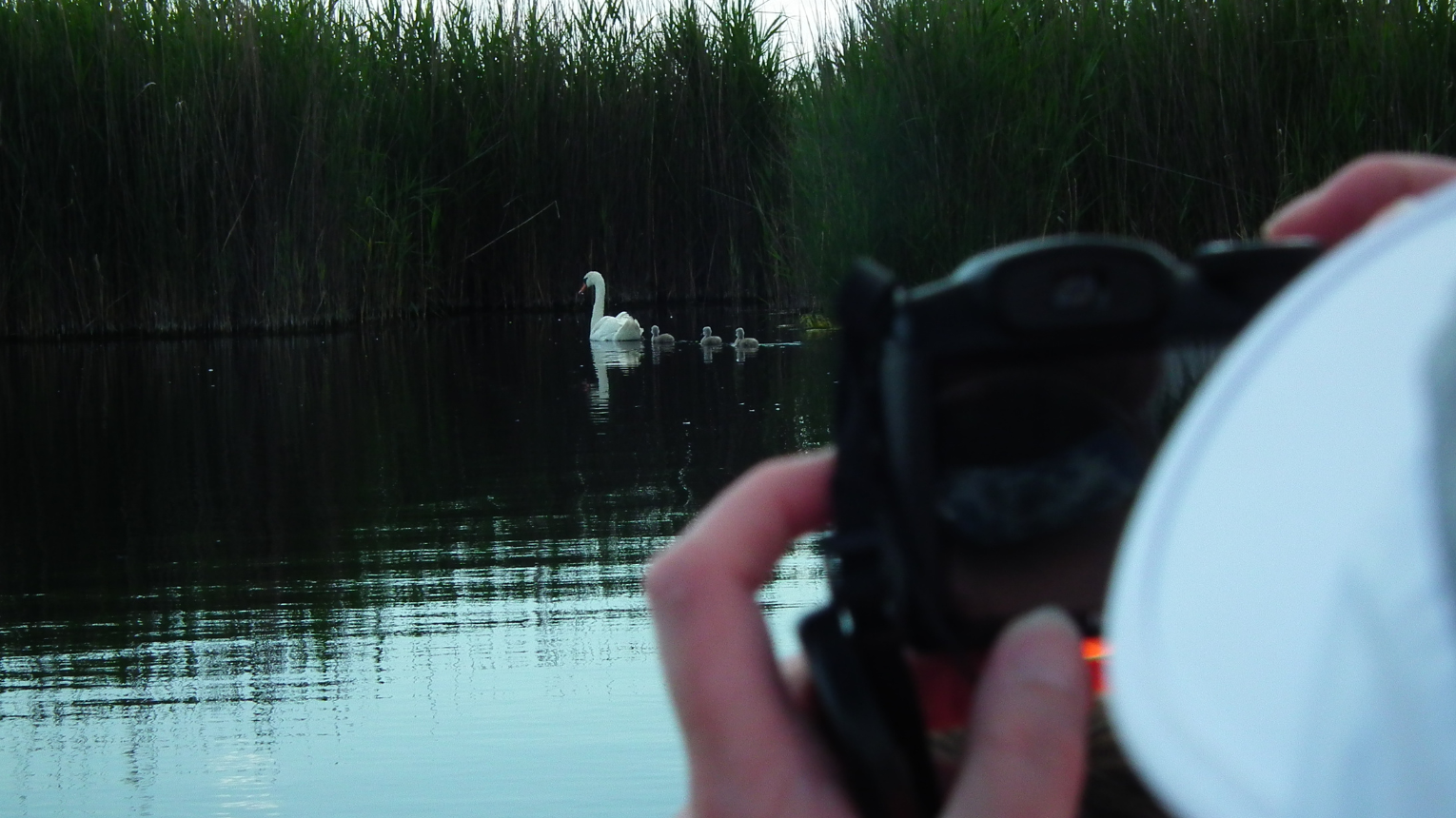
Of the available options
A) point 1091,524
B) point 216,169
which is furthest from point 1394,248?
point 216,169

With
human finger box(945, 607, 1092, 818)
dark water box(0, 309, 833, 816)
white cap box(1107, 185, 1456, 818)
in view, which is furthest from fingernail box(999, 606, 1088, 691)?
dark water box(0, 309, 833, 816)

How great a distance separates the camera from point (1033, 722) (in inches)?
18.1

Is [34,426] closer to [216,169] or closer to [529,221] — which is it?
[216,169]

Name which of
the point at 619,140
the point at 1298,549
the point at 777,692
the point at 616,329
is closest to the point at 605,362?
the point at 616,329

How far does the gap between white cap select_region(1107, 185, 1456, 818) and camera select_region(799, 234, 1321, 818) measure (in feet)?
0.45

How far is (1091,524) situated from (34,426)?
5.60 meters

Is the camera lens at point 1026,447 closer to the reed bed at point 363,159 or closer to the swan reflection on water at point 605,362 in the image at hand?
the swan reflection on water at point 605,362

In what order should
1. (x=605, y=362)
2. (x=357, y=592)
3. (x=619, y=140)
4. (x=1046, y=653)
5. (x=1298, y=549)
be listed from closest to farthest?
(x=1298, y=549) → (x=1046, y=653) → (x=357, y=592) → (x=605, y=362) → (x=619, y=140)

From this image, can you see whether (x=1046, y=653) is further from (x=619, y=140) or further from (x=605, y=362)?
(x=619, y=140)

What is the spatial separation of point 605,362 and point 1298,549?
23.1ft

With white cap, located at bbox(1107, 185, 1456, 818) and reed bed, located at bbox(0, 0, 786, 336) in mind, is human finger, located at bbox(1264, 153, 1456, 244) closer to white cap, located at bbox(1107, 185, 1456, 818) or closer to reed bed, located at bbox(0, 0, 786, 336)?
white cap, located at bbox(1107, 185, 1456, 818)

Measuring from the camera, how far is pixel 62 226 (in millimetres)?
9094

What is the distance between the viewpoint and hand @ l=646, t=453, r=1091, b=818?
461 mm

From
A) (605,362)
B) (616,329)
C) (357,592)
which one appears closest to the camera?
(357,592)
